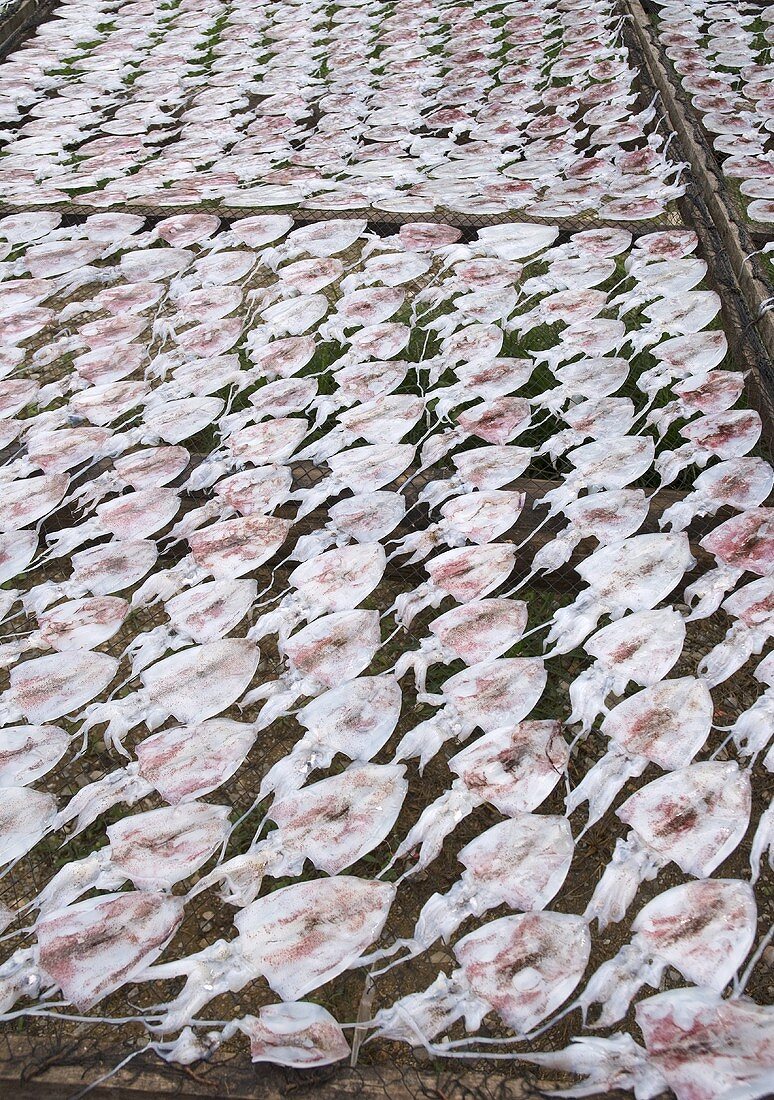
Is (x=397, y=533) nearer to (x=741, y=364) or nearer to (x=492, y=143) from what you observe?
(x=741, y=364)

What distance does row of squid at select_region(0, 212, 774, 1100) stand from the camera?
1.46m

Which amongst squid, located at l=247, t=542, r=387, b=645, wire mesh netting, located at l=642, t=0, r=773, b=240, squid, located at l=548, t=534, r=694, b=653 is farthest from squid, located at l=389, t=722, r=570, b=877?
wire mesh netting, located at l=642, t=0, r=773, b=240

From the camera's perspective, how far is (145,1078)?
1.35 m

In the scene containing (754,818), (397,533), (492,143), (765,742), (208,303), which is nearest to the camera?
(765,742)

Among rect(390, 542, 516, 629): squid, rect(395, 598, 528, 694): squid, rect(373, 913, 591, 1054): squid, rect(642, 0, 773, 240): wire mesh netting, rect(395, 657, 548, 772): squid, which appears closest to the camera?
rect(373, 913, 591, 1054): squid

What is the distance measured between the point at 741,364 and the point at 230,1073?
95.3 inches

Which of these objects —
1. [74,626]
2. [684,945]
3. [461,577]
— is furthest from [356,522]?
[684,945]

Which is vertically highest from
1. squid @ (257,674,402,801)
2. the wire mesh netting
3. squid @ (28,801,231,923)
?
the wire mesh netting

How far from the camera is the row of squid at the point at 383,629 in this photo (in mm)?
1461

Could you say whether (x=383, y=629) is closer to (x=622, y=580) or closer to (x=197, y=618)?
(x=197, y=618)

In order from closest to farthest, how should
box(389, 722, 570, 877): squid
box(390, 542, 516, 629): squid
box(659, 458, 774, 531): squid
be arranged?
box(389, 722, 570, 877): squid, box(390, 542, 516, 629): squid, box(659, 458, 774, 531): squid

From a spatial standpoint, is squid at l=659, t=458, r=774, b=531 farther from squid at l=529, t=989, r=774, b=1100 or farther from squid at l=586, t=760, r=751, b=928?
squid at l=529, t=989, r=774, b=1100

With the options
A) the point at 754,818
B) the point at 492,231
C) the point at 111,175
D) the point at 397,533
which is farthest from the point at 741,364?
the point at 111,175

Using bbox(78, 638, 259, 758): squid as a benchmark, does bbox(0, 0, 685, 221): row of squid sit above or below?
above
